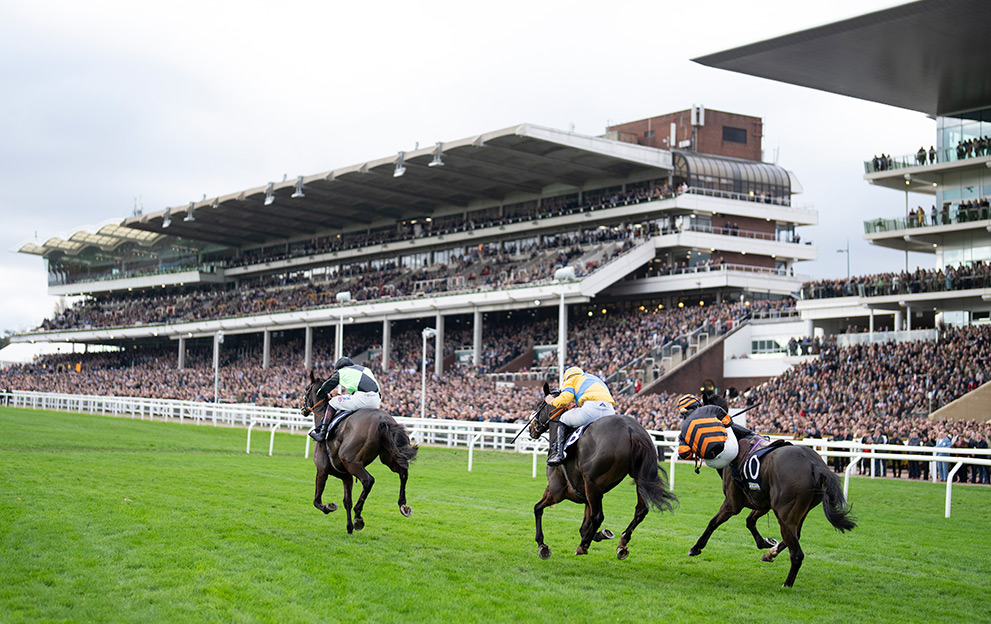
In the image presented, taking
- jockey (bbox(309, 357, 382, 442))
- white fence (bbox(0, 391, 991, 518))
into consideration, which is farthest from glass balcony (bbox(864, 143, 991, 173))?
jockey (bbox(309, 357, 382, 442))

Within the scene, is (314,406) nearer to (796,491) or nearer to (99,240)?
(796,491)

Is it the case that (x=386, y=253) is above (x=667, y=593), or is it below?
above

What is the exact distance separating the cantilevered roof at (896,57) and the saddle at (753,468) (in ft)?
72.8

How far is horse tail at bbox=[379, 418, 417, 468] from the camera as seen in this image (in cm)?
1018

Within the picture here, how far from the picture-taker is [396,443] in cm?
1020

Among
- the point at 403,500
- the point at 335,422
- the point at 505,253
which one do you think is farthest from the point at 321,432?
the point at 505,253

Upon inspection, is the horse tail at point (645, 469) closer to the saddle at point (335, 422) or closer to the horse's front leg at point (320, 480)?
the saddle at point (335, 422)

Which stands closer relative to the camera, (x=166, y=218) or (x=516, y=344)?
(x=516, y=344)

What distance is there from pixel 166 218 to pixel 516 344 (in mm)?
27517

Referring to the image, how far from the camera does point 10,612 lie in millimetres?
6500

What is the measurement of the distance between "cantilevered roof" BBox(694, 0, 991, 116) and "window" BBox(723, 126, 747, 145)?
18.9 meters

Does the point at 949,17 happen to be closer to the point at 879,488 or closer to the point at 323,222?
the point at 879,488

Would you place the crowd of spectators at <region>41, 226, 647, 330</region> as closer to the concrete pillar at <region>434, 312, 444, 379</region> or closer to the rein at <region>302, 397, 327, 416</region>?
the concrete pillar at <region>434, 312, 444, 379</region>

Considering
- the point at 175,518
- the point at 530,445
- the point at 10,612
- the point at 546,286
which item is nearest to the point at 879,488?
the point at 530,445
